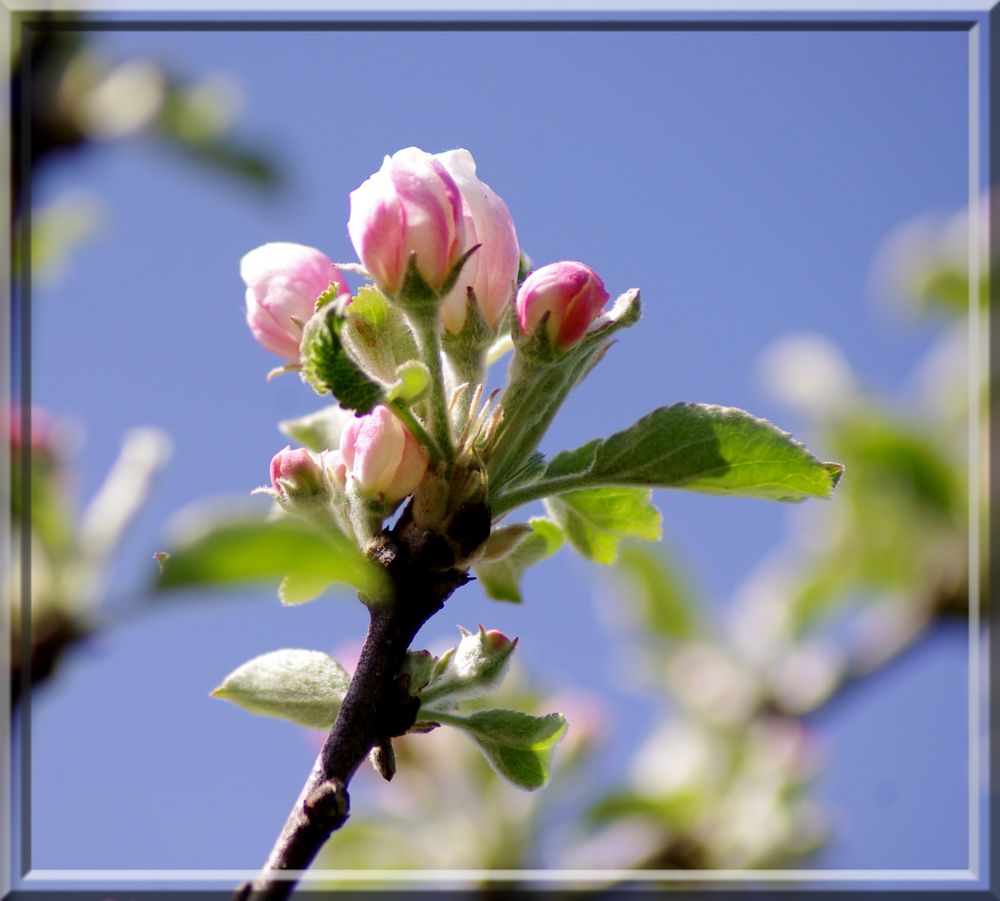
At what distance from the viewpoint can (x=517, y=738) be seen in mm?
898

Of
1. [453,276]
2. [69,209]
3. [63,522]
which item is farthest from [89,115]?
[453,276]

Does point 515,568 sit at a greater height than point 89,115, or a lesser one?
lesser

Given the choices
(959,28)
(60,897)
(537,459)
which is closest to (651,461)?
(537,459)

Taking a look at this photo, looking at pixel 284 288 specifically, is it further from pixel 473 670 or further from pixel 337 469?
pixel 473 670

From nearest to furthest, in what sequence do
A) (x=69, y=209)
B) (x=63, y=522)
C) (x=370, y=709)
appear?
1. (x=370, y=709)
2. (x=63, y=522)
3. (x=69, y=209)

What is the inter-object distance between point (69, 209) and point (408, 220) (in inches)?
64.6

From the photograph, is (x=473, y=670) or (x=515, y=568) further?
(x=515, y=568)

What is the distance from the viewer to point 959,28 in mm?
1350

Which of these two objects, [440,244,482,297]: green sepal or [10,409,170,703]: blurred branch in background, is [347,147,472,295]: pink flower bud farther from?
[10,409,170,703]: blurred branch in background

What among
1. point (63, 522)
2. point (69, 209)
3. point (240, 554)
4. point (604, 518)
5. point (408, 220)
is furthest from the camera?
point (69, 209)

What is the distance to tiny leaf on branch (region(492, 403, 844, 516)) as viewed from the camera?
0.90 metres

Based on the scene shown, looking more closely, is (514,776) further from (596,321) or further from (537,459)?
(596,321)

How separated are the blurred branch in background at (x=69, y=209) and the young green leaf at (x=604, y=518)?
0.42 meters

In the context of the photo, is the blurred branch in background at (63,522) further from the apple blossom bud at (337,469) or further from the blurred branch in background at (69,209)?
the apple blossom bud at (337,469)
